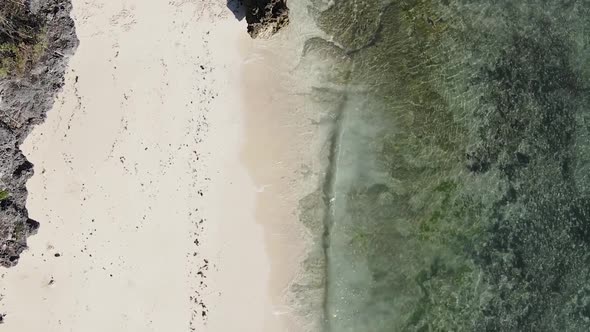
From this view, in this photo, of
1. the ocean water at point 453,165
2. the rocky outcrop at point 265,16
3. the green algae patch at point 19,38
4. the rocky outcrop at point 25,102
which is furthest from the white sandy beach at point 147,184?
the ocean water at point 453,165

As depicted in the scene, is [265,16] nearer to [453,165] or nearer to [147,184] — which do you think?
[147,184]

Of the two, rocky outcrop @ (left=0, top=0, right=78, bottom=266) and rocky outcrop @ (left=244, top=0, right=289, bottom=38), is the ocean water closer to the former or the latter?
rocky outcrop @ (left=244, top=0, right=289, bottom=38)

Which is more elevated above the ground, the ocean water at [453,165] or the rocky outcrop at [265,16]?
the rocky outcrop at [265,16]

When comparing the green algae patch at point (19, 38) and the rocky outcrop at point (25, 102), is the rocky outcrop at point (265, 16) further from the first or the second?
the green algae patch at point (19, 38)

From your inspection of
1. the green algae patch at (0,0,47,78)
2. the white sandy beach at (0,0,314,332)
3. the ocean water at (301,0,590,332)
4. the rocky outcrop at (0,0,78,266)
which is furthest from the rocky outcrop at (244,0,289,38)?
the green algae patch at (0,0,47,78)

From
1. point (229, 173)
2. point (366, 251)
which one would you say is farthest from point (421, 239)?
point (229, 173)
